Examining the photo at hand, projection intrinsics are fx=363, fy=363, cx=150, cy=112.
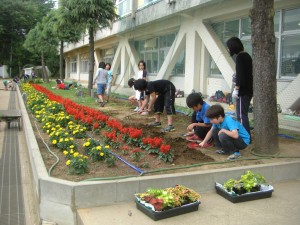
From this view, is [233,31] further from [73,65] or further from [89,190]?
[73,65]

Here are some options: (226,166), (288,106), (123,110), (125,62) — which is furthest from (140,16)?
(226,166)

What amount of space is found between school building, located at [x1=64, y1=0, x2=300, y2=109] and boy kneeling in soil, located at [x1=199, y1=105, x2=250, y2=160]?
536 centimetres

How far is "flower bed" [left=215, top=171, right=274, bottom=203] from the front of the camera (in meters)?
4.15

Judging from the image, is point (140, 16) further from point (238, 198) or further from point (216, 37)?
point (238, 198)

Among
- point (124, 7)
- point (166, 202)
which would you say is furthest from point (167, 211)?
point (124, 7)

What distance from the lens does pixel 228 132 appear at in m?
5.05

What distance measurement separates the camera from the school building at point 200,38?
35.8 ft

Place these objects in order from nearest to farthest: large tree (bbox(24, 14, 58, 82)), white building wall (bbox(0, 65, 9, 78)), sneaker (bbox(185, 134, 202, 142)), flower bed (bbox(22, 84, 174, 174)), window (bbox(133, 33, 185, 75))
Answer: flower bed (bbox(22, 84, 174, 174)) → sneaker (bbox(185, 134, 202, 142)) → window (bbox(133, 33, 185, 75)) → large tree (bbox(24, 14, 58, 82)) → white building wall (bbox(0, 65, 9, 78))

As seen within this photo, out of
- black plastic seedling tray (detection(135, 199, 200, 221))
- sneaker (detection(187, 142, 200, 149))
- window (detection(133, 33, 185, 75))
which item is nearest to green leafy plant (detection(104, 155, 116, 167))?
→ black plastic seedling tray (detection(135, 199, 200, 221))

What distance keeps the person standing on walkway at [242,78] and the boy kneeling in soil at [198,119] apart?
569 mm

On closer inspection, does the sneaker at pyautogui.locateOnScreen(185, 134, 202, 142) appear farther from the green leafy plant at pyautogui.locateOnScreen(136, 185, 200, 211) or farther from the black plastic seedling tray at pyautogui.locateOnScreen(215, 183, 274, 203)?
the green leafy plant at pyautogui.locateOnScreen(136, 185, 200, 211)

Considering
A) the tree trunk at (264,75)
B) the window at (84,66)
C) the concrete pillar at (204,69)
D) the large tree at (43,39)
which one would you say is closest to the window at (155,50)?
the concrete pillar at (204,69)

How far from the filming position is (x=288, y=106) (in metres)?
10.2

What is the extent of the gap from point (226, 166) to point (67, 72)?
4665 cm
